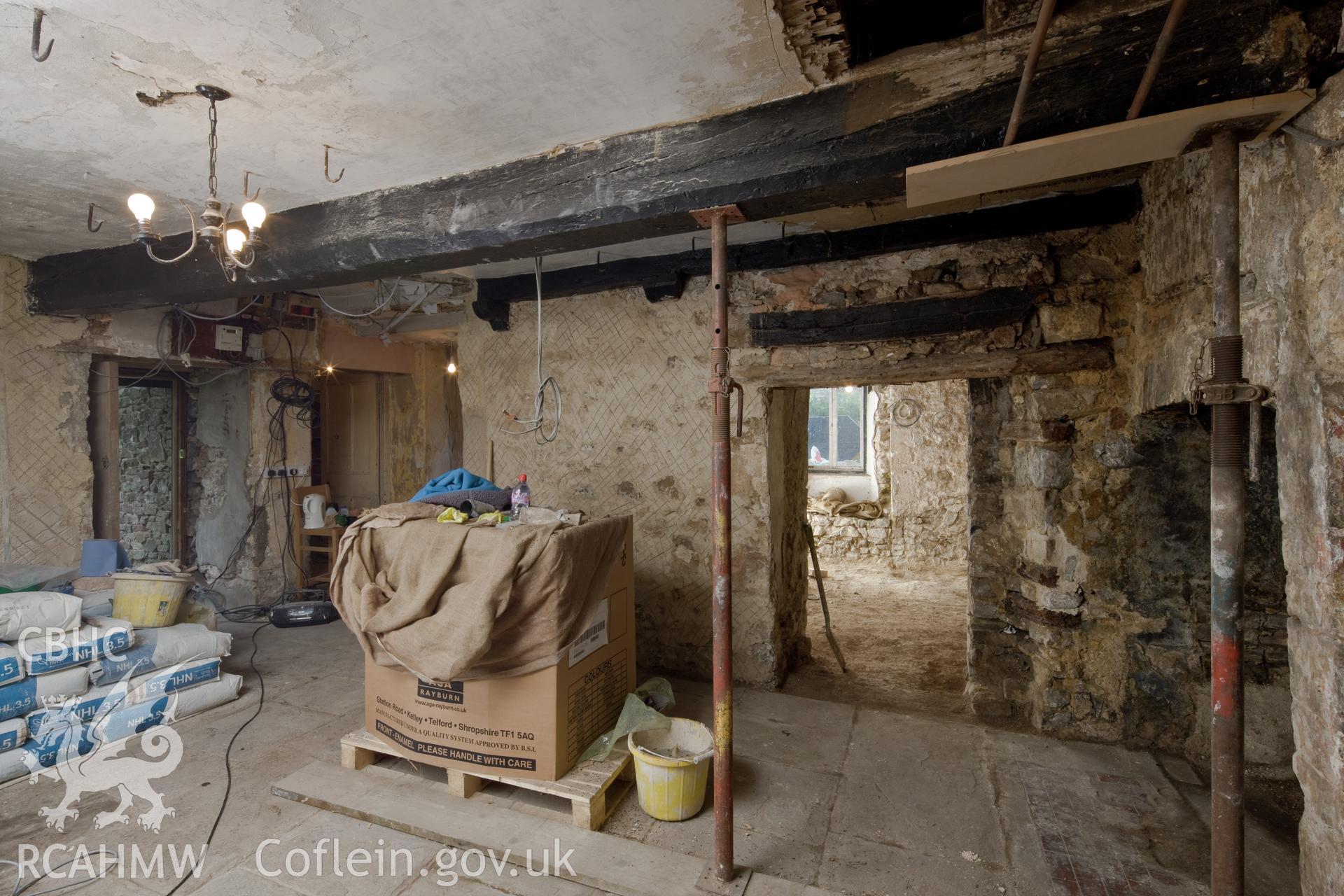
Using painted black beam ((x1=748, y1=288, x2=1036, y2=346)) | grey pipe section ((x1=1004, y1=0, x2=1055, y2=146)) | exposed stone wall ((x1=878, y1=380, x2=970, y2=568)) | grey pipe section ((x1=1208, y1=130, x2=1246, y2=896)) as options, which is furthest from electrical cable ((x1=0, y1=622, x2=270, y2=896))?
exposed stone wall ((x1=878, y1=380, x2=970, y2=568))

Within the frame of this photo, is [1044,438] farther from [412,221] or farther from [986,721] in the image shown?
[412,221]

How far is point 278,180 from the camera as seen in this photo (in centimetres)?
258

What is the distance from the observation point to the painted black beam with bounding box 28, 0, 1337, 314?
1.53 metres

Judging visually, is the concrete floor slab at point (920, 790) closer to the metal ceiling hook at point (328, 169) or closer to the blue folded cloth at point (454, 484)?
the blue folded cloth at point (454, 484)

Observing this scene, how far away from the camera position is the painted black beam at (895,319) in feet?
9.61

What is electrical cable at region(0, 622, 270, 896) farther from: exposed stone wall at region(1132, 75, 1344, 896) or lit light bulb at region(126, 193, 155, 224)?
exposed stone wall at region(1132, 75, 1344, 896)

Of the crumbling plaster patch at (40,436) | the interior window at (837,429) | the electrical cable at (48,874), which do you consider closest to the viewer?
the electrical cable at (48,874)

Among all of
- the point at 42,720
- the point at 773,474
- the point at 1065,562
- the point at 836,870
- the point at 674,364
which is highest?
the point at 674,364

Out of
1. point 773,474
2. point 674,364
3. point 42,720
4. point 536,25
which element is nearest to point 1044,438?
point 773,474

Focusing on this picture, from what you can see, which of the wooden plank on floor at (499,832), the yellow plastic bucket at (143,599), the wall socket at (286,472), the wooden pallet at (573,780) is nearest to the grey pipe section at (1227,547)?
the wooden plank on floor at (499,832)

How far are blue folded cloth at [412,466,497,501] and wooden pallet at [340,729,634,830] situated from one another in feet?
3.59

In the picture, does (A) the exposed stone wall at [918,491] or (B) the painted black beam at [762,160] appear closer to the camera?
(B) the painted black beam at [762,160]

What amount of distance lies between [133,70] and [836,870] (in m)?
3.37

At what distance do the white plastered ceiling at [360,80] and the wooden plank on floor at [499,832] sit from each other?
8.15 ft
